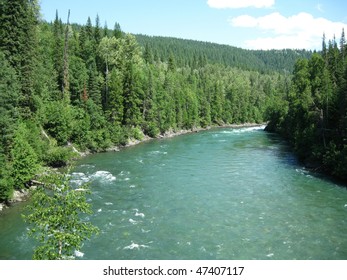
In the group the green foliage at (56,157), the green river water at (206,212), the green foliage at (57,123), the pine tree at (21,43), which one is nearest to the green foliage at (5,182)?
the green river water at (206,212)

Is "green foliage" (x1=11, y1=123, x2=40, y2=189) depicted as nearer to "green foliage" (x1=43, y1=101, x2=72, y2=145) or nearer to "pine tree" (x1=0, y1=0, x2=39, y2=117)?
"pine tree" (x1=0, y1=0, x2=39, y2=117)

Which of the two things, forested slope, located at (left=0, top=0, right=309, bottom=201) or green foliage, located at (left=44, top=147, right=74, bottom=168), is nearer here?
forested slope, located at (left=0, top=0, right=309, bottom=201)

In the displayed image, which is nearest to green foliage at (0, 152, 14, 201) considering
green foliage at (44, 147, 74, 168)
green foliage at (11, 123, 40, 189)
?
green foliage at (11, 123, 40, 189)

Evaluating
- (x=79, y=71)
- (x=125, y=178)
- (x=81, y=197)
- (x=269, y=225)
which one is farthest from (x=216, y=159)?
(x=81, y=197)

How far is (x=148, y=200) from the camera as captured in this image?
3762 centimetres

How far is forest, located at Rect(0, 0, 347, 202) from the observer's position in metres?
41.7

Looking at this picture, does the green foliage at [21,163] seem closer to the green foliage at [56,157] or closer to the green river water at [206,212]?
the green river water at [206,212]

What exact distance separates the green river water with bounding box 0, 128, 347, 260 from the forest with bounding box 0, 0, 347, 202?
5226 millimetres

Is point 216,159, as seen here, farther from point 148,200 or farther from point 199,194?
point 148,200

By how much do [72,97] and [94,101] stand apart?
5032mm

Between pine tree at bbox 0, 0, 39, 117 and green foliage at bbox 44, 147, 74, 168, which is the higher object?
pine tree at bbox 0, 0, 39, 117

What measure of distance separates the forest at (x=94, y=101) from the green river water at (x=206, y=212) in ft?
17.1

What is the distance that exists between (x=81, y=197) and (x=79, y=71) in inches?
2355

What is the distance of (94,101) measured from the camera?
242 feet
